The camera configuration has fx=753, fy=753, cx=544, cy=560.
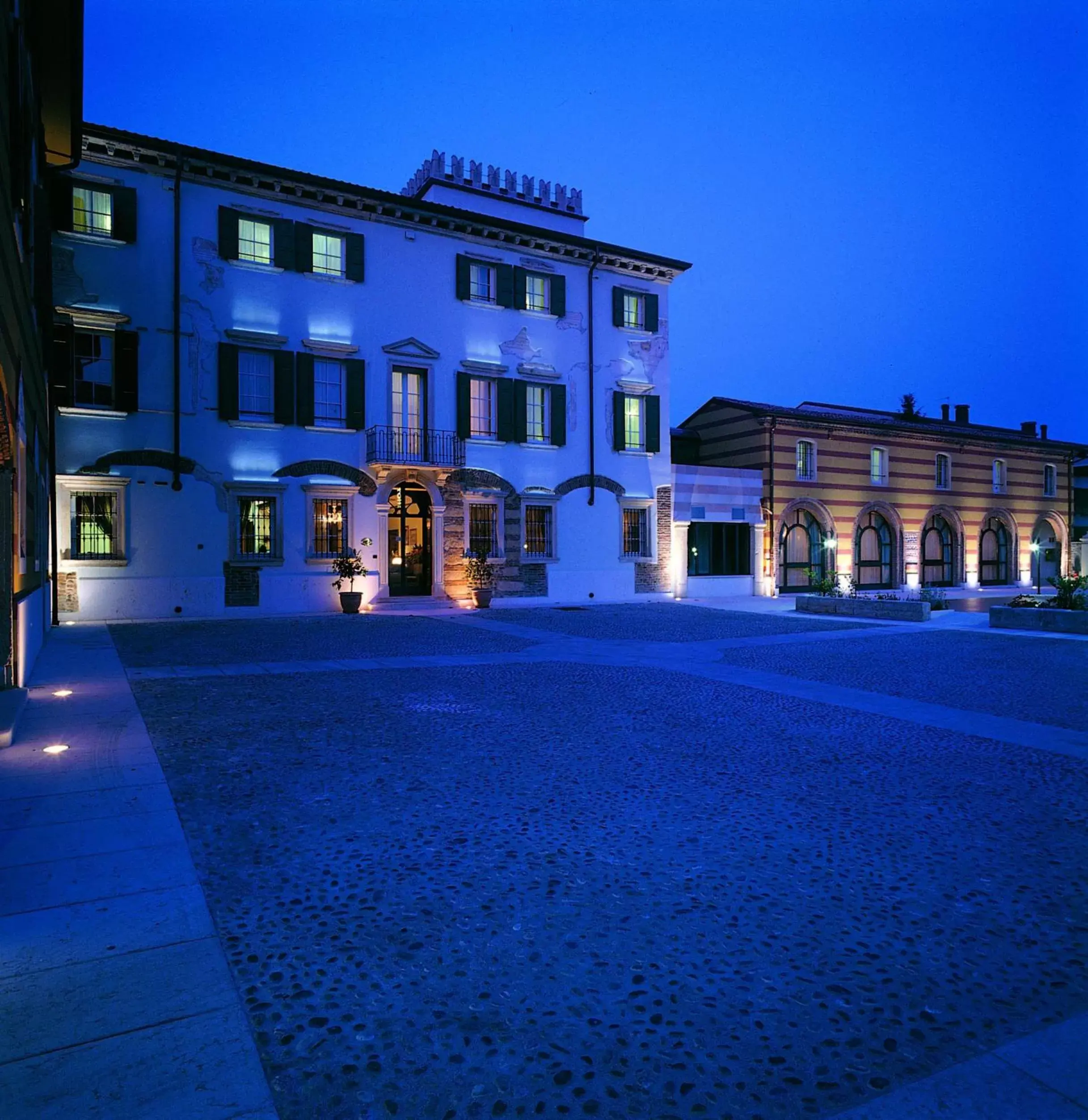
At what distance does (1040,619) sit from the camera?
15000mm

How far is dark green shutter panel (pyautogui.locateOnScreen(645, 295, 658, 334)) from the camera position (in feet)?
81.3

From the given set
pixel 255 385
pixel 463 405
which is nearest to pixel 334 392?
pixel 255 385

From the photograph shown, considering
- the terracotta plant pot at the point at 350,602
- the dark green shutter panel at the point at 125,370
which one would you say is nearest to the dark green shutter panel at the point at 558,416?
the terracotta plant pot at the point at 350,602

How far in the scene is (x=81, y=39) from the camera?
9898 mm

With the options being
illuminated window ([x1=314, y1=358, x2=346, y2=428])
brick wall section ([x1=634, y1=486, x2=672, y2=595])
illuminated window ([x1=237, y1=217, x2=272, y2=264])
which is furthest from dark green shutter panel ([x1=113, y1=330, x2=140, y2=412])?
brick wall section ([x1=634, y1=486, x2=672, y2=595])

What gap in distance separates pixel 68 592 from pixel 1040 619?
20433 millimetres

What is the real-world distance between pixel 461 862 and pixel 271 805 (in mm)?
1436

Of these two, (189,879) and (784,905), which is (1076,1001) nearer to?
(784,905)

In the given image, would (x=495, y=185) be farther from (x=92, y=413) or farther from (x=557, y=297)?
(x=92, y=413)

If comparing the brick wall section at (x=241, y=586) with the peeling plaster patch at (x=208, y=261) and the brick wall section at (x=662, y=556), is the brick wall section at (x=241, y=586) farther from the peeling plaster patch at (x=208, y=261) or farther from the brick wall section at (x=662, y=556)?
the brick wall section at (x=662, y=556)

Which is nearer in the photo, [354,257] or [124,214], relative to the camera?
[124,214]

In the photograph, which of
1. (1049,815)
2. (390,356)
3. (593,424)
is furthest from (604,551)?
(1049,815)

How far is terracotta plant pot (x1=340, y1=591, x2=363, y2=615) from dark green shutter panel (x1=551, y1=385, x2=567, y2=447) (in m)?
7.77

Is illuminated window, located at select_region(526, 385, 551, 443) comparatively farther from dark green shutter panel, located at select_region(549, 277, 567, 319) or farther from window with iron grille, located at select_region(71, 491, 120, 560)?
window with iron grille, located at select_region(71, 491, 120, 560)
